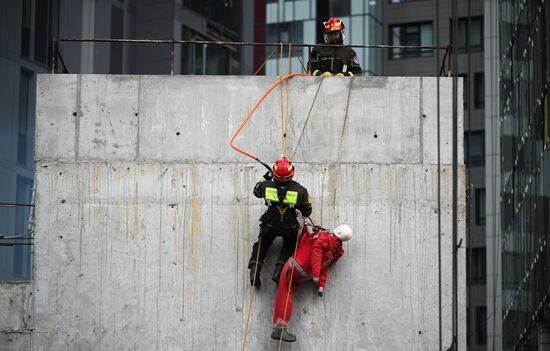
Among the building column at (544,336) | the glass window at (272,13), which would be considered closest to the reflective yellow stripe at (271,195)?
the building column at (544,336)

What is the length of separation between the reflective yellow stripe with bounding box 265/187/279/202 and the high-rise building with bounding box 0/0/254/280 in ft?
48.6

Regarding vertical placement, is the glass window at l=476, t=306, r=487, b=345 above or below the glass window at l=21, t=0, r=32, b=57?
below

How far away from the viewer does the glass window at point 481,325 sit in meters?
60.9

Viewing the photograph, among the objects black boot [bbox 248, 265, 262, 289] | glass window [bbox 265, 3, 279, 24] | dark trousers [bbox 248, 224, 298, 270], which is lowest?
black boot [bbox 248, 265, 262, 289]

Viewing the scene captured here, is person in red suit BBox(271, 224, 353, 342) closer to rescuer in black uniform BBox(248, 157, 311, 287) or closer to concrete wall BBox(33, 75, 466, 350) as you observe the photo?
rescuer in black uniform BBox(248, 157, 311, 287)

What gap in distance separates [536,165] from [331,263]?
1821 cm

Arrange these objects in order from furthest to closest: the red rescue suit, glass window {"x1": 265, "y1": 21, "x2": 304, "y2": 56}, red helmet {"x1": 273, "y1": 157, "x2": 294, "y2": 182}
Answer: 1. glass window {"x1": 265, "y1": 21, "x2": 304, "y2": 56}
2. the red rescue suit
3. red helmet {"x1": 273, "y1": 157, "x2": 294, "y2": 182}

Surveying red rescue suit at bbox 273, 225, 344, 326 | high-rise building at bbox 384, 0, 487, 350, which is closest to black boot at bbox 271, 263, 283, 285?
red rescue suit at bbox 273, 225, 344, 326

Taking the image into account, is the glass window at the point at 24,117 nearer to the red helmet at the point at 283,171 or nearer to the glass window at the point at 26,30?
the glass window at the point at 26,30

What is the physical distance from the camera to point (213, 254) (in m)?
20.4

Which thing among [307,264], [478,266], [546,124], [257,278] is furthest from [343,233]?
[478,266]

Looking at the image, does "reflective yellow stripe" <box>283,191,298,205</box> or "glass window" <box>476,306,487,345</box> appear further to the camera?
"glass window" <box>476,306,487,345</box>

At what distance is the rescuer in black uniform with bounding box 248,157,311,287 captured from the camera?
19.6 meters

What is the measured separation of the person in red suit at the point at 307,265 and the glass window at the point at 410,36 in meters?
46.1
